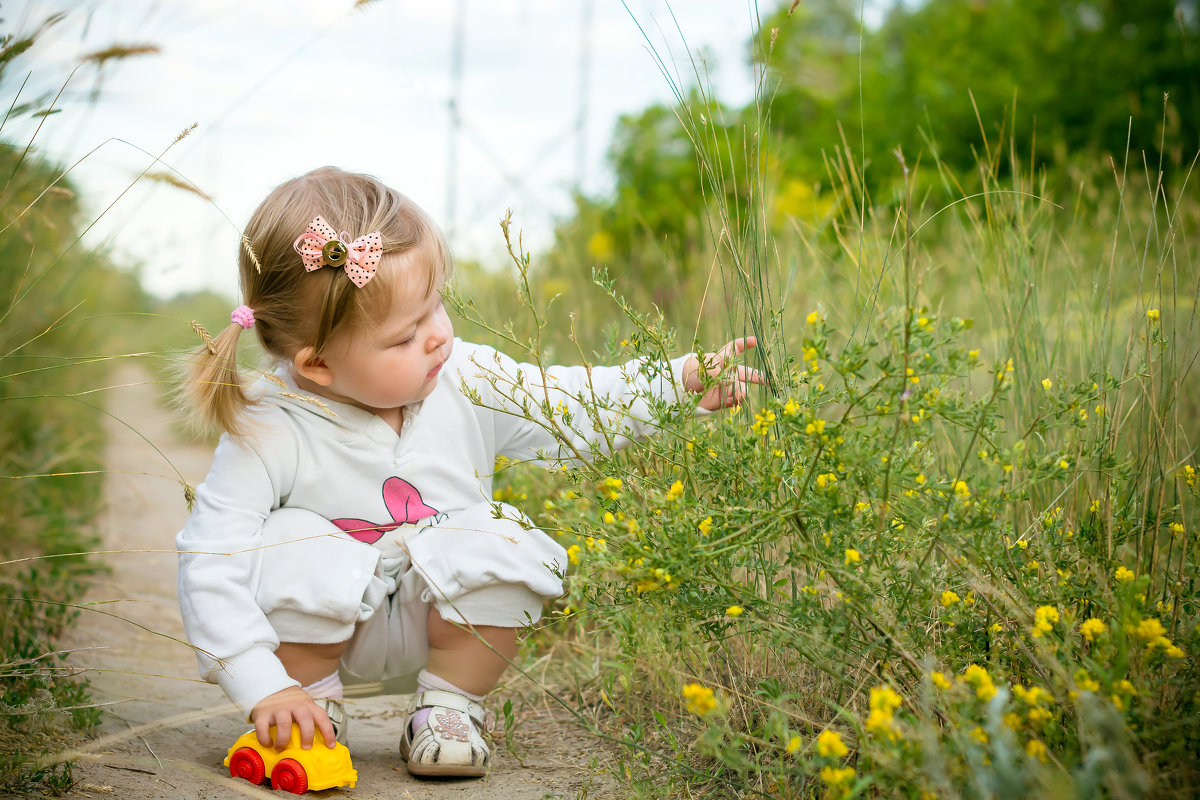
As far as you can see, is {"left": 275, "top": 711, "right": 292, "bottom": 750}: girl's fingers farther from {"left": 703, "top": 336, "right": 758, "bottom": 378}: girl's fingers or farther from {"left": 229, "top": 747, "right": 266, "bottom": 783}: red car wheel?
{"left": 703, "top": 336, "right": 758, "bottom": 378}: girl's fingers

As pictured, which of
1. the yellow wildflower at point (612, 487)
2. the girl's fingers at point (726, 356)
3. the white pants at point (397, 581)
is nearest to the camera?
the yellow wildflower at point (612, 487)

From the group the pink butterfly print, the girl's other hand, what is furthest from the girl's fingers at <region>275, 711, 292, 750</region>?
the pink butterfly print

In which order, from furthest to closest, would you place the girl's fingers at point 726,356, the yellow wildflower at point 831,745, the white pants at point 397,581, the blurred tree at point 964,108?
the blurred tree at point 964,108 < the white pants at point 397,581 < the girl's fingers at point 726,356 < the yellow wildflower at point 831,745

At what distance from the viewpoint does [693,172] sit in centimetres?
485

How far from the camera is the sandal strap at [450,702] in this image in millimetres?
1802

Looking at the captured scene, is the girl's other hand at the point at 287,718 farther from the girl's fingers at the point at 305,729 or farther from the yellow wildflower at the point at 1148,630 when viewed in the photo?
the yellow wildflower at the point at 1148,630

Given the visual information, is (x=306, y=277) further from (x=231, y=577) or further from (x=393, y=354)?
(x=231, y=577)

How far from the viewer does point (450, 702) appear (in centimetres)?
181

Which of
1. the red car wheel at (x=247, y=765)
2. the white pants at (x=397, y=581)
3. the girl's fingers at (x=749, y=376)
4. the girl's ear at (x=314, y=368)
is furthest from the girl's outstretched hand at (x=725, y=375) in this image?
the red car wheel at (x=247, y=765)

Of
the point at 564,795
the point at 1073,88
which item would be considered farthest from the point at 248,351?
the point at 1073,88

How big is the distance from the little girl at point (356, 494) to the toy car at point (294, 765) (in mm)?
31

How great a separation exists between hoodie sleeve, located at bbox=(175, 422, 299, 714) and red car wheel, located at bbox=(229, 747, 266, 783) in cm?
9

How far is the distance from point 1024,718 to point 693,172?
13.2ft

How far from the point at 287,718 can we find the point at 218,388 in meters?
0.65
